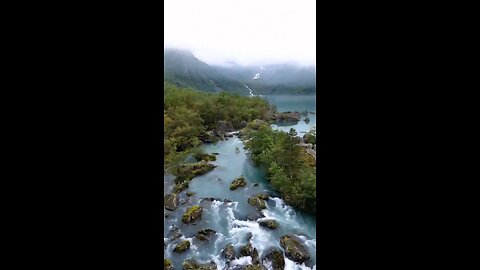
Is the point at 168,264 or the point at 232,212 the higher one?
the point at 232,212

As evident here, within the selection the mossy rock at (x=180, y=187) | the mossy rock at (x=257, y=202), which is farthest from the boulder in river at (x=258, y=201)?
the mossy rock at (x=180, y=187)

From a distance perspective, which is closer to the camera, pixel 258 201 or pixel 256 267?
pixel 256 267

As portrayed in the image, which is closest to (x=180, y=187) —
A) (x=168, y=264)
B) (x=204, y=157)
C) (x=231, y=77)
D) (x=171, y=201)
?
(x=171, y=201)

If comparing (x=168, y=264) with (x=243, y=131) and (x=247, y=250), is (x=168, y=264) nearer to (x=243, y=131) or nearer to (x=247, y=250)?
(x=247, y=250)

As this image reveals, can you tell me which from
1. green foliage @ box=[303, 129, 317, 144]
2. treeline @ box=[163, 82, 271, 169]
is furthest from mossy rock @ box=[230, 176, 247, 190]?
green foliage @ box=[303, 129, 317, 144]

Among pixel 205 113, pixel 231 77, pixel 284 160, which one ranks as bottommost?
pixel 284 160

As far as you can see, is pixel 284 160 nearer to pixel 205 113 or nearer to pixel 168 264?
pixel 205 113
